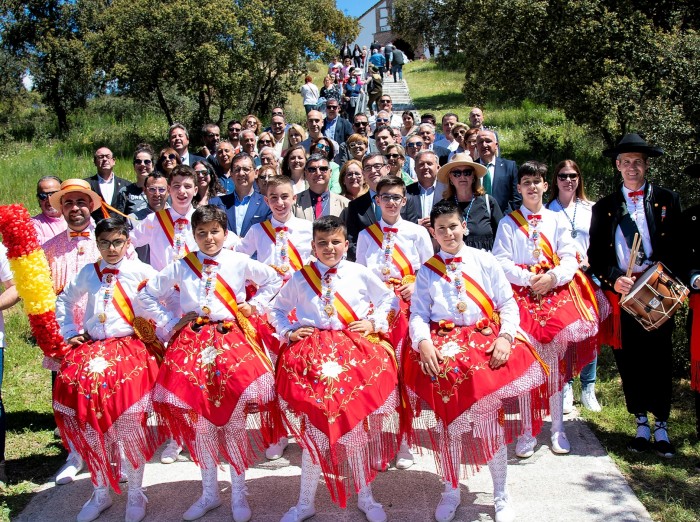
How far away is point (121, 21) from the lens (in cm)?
1886

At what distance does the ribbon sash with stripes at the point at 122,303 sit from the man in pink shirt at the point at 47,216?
78.0 inches

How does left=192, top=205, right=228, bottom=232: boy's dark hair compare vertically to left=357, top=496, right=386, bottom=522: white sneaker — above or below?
above

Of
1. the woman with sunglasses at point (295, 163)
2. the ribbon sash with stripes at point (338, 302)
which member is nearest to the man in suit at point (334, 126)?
the woman with sunglasses at point (295, 163)

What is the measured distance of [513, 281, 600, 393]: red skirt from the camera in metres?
5.06

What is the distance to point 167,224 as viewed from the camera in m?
5.80

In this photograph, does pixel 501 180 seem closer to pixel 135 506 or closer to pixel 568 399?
pixel 568 399

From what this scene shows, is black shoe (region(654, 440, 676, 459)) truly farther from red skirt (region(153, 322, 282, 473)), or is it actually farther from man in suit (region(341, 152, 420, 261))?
red skirt (region(153, 322, 282, 473))

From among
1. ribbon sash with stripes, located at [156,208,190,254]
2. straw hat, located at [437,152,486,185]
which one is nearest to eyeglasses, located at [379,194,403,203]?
straw hat, located at [437,152,486,185]

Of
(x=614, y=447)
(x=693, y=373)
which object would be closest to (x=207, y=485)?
(x=614, y=447)

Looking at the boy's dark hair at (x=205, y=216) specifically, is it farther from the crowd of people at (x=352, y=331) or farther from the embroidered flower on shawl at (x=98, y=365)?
the embroidered flower on shawl at (x=98, y=365)

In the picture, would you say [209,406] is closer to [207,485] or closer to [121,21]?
[207,485]

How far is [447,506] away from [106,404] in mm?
2278

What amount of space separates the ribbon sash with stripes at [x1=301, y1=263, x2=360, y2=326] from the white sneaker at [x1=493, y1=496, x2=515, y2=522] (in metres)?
1.47

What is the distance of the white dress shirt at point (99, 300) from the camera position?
184 inches
